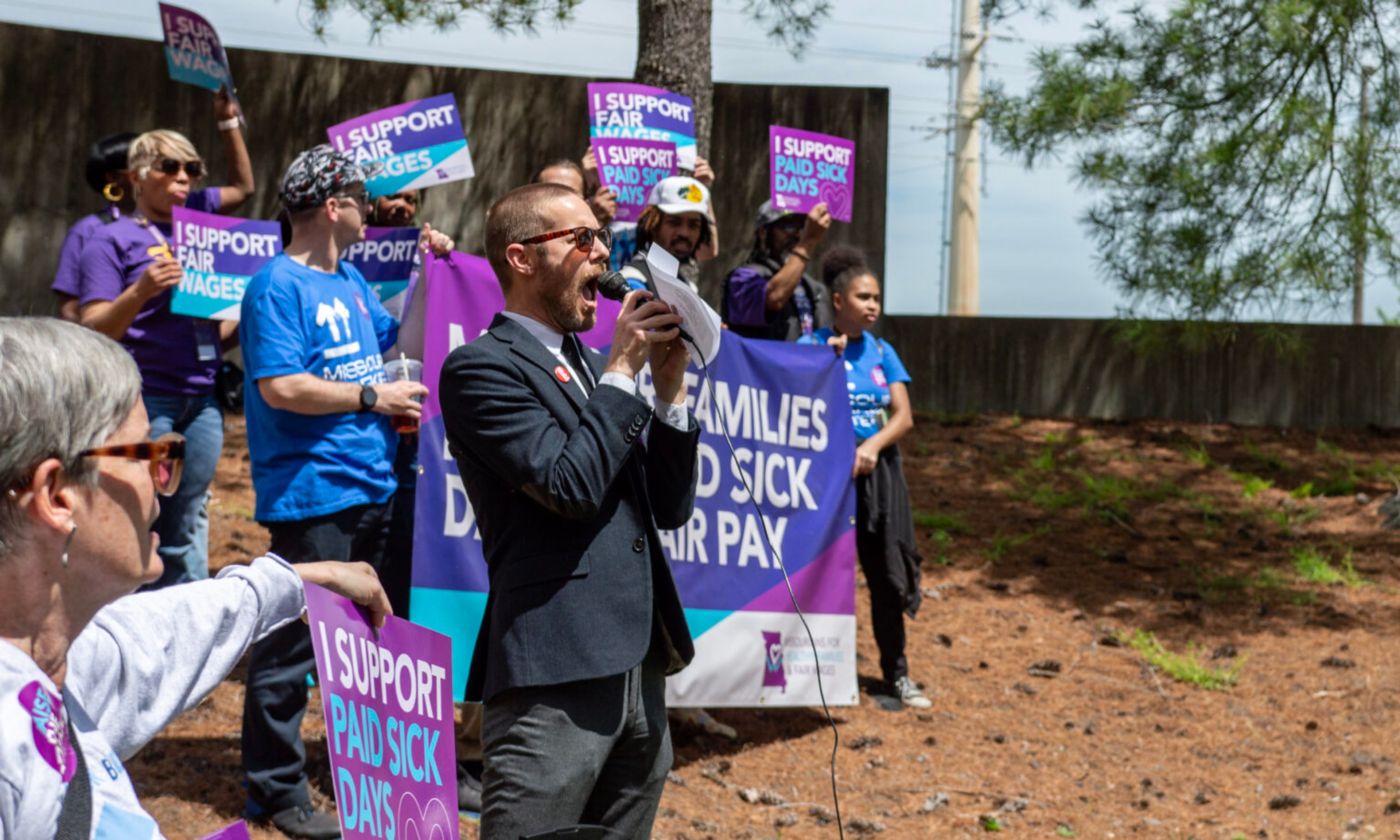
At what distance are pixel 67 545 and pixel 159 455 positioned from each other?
0.51ft

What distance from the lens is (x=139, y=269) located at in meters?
4.78

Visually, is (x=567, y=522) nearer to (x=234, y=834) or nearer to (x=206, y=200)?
(x=234, y=834)

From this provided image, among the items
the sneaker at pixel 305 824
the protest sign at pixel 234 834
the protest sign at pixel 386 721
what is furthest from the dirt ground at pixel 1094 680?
the protest sign at pixel 234 834

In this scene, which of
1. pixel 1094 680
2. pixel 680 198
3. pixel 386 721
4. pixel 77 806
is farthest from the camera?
pixel 1094 680

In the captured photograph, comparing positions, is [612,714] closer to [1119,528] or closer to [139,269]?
[139,269]

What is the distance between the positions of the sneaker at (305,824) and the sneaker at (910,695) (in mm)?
3096

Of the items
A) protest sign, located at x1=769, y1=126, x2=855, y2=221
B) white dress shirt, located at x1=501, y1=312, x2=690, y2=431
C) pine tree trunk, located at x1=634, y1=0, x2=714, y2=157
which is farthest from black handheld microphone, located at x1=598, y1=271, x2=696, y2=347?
pine tree trunk, located at x1=634, y1=0, x2=714, y2=157

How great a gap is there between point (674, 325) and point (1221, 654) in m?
5.77

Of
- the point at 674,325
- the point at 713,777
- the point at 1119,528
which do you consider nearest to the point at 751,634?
the point at 713,777

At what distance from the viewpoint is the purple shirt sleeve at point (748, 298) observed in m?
5.86

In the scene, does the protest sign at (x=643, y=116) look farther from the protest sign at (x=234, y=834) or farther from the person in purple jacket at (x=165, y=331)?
the protest sign at (x=234, y=834)

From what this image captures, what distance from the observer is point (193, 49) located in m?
5.95

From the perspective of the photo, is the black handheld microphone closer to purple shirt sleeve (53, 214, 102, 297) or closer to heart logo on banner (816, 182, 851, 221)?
purple shirt sleeve (53, 214, 102, 297)

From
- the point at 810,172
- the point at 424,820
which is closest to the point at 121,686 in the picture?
the point at 424,820
